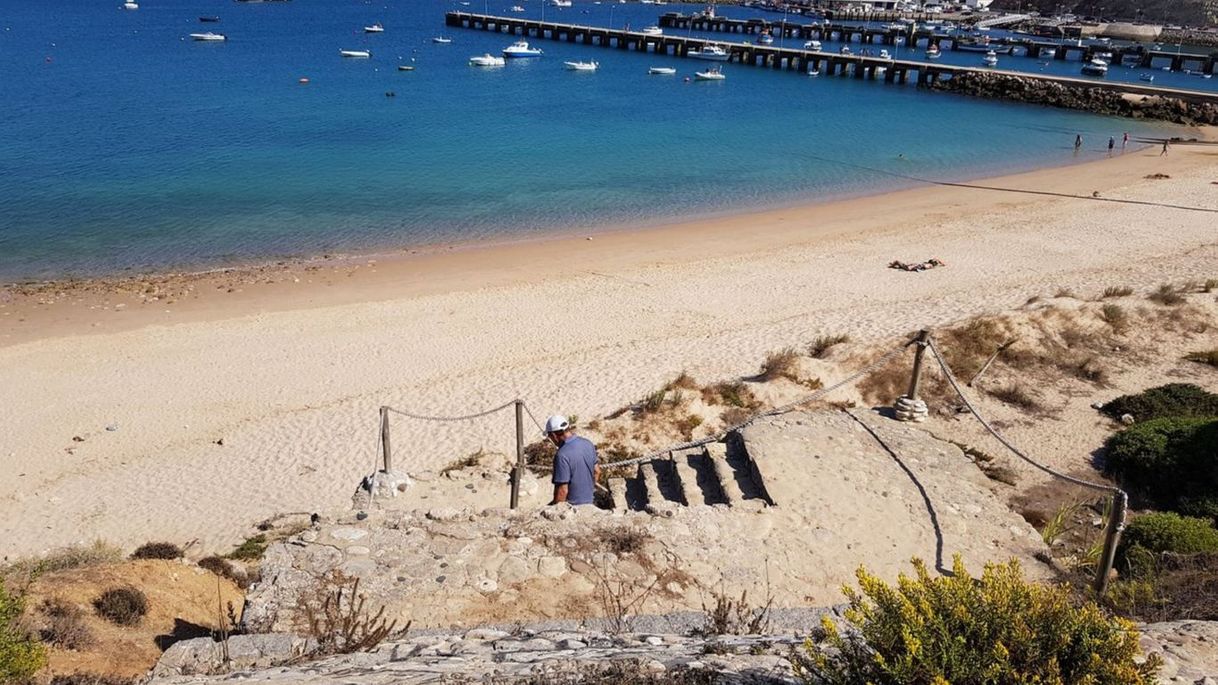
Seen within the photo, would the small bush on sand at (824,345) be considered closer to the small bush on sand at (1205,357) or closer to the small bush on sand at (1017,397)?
the small bush on sand at (1017,397)

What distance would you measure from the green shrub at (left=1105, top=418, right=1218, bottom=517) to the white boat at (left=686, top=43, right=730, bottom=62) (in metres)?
67.2

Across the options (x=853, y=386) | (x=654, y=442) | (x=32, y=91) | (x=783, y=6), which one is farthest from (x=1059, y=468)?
(x=783, y=6)

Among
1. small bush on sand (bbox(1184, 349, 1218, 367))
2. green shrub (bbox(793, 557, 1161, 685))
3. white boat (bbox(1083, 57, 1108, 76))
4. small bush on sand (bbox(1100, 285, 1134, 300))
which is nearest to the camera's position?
green shrub (bbox(793, 557, 1161, 685))

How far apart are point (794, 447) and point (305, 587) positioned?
5.29 metres

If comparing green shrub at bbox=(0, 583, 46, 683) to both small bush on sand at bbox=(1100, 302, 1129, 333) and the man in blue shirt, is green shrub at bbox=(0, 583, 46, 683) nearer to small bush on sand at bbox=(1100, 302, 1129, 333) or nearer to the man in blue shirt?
the man in blue shirt

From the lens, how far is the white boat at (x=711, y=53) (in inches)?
2881

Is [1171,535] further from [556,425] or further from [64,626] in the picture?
[64,626]

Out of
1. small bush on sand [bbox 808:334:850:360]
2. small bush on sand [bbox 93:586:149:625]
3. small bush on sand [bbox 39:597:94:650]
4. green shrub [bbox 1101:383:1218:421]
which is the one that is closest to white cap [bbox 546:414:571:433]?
small bush on sand [bbox 93:586:149:625]

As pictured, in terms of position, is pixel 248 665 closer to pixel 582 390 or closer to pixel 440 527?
pixel 440 527

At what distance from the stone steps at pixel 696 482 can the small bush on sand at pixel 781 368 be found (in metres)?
3.69

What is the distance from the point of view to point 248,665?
565 centimetres

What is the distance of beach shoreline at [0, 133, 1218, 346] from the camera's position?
1980 cm

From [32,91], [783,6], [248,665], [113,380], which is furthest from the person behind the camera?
[783,6]

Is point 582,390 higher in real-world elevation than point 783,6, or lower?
lower
